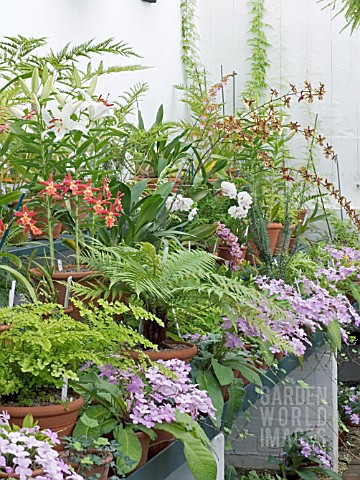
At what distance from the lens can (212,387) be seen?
2324 millimetres

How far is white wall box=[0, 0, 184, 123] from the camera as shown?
148 inches

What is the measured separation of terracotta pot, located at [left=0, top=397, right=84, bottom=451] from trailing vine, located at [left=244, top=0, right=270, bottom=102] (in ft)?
15.5

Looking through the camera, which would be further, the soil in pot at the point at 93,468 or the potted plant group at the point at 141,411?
the potted plant group at the point at 141,411

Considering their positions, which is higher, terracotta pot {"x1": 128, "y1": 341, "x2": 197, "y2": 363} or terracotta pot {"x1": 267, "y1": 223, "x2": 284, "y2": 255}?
terracotta pot {"x1": 267, "y1": 223, "x2": 284, "y2": 255}

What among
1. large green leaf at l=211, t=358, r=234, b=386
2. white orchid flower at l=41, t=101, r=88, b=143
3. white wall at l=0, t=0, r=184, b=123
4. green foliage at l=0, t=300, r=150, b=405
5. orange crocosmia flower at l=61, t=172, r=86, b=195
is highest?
white wall at l=0, t=0, r=184, b=123

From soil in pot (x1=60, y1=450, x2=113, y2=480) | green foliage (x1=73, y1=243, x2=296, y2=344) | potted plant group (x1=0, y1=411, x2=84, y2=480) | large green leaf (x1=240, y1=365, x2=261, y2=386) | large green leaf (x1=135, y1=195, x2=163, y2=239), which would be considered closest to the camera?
potted plant group (x1=0, y1=411, x2=84, y2=480)

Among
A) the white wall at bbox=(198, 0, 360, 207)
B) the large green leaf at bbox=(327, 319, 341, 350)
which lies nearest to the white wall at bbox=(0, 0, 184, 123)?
the white wall at bbox=(198, 0, 360, 207)

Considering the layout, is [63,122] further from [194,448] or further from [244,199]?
[244,199]

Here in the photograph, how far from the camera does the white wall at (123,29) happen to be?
3766 mm

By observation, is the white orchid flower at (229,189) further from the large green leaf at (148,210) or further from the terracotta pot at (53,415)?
the terracotta pot at (53,415)

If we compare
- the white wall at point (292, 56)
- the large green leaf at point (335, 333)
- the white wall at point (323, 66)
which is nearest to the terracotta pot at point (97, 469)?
the large green leaf at point (335, 333)

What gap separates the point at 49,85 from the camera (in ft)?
9.27

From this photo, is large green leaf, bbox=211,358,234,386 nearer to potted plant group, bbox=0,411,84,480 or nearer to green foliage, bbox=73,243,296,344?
green foliage, bbox=73,243,296,344

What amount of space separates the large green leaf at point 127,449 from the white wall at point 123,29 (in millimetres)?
2249
